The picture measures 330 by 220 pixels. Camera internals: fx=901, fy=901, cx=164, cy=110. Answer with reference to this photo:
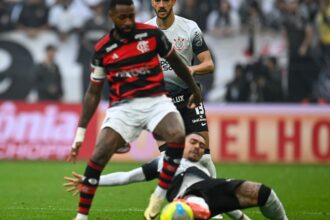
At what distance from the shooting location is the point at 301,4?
1004 inches

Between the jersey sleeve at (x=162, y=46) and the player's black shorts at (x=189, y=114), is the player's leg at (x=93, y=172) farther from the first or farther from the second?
the player's black shorts at (x=189, y=114)

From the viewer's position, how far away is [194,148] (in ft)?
31.2

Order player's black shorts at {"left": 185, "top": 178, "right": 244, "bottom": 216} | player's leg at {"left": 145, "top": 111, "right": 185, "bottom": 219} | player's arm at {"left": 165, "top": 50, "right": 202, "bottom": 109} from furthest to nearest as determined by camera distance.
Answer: player's arm at {"left": 165, "top": 50, "right": 202, "bottom": 109} → player's leg at {"left": 145, "top": 111, "right": 185, "bottom": 219} → player's black shorts at {"left": 185, "top": 178, "right": 244, "bottom": 216}

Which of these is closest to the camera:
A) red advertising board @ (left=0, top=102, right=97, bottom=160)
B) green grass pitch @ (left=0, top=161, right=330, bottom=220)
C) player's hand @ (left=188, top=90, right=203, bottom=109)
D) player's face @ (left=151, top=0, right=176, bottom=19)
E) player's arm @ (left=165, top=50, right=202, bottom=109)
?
player's arm @ (left=165, top=50, right=202, bottom=109)

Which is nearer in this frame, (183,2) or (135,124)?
(135,124)

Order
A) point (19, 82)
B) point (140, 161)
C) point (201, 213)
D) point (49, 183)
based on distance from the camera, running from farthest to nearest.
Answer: point (19, 82)
point (140, 161)
point (49, 183)
point (201, 213)

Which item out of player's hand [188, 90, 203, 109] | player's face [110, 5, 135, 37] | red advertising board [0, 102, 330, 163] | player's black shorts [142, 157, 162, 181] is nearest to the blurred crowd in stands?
red advertising board [0, 102, 330, 163]

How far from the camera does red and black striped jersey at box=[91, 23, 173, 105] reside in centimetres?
924

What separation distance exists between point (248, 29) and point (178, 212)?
16982 mm

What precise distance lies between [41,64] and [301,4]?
7.50 metres

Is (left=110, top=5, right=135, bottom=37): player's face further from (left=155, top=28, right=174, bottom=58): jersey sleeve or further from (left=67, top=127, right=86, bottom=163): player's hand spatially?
(left=67, top=127, right=86, bottom=163): player's hand

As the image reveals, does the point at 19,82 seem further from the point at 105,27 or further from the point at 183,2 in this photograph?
the point at 183,2

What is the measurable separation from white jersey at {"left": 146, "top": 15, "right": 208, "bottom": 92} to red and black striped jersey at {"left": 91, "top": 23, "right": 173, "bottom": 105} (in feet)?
5.89

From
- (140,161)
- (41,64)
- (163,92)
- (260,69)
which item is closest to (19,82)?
(41,64)
